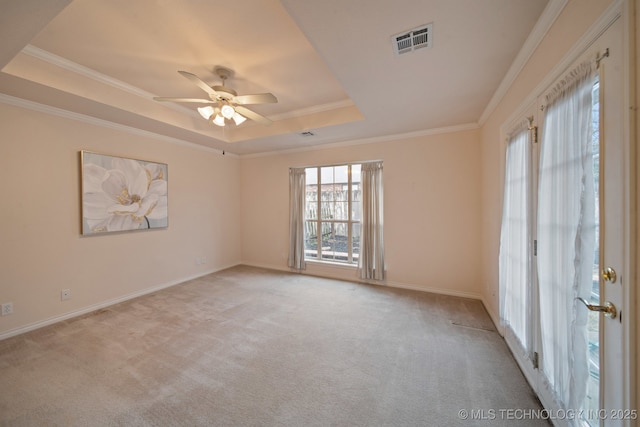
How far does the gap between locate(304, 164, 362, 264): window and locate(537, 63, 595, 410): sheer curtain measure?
2.87 metres

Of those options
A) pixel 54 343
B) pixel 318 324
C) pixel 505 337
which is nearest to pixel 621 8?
pixel 505 337

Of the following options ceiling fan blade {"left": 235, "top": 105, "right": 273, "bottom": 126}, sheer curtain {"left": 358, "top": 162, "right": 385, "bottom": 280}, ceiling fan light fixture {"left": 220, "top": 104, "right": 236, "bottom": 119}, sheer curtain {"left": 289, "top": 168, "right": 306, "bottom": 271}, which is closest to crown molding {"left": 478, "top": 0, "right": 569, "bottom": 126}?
sheer curtain {"left": 358, "top": 162, "right": 385, "bottom": 280}

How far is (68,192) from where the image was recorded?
2898 mm

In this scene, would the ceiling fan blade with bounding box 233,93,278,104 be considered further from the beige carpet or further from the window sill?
the window sill

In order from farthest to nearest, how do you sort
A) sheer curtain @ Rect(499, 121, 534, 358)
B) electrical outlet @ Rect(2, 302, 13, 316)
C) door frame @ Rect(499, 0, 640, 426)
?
electrical outlet @ Rect(2, 302, 13, 316), sheer curtain @ Rect(499, 121, 534, 358), door frame @ Rect(499, 0, 640, 426)

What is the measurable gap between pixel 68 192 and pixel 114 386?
2.49 meters

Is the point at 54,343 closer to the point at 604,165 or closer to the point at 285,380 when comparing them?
the point at 285,380

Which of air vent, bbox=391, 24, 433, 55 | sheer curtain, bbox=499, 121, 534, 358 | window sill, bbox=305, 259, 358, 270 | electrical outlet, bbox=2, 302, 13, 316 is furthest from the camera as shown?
window sill, bbox=305, 259, 358, 270

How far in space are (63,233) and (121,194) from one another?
778 mm

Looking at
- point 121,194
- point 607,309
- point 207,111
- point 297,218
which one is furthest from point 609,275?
point 121,194

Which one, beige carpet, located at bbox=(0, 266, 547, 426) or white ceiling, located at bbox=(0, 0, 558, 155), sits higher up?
white ceiling, located at bbox=(0, 0, 558, 155)

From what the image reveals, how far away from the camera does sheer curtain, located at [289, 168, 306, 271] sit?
4746 mm

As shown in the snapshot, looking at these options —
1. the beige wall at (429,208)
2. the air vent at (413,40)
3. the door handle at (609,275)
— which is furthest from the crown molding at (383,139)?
the door handle at (609,275)

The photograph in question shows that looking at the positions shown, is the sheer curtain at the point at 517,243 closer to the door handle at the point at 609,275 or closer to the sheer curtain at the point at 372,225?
the door handle at the point at 609,275
